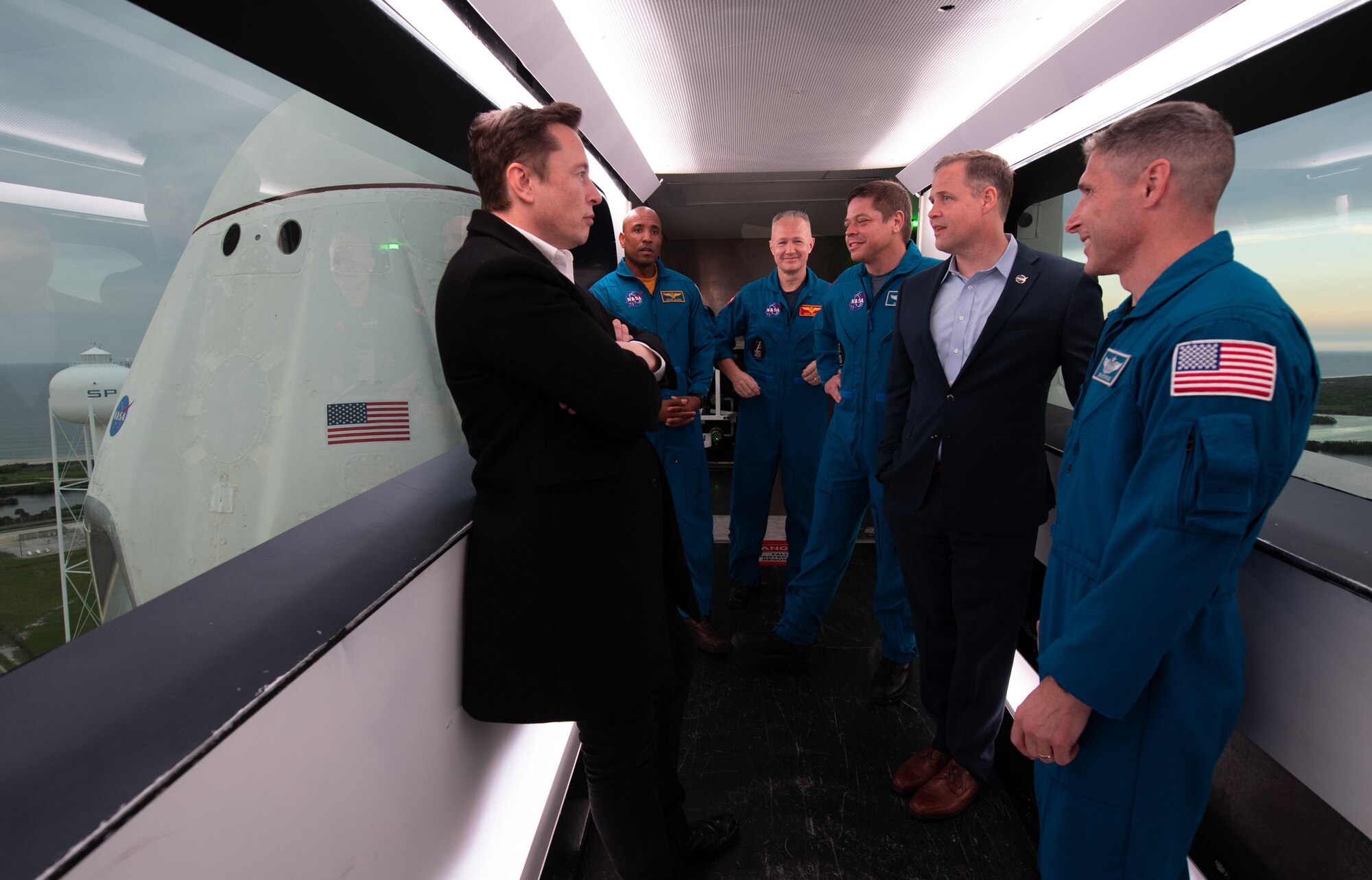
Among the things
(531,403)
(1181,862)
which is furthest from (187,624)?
(1181,862)

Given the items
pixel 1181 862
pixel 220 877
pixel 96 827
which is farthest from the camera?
pixel 1181 862

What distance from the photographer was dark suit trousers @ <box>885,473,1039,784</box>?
1615 mm

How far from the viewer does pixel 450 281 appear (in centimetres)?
101

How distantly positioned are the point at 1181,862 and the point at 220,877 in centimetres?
126

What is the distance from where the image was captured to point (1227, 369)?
2.70ft

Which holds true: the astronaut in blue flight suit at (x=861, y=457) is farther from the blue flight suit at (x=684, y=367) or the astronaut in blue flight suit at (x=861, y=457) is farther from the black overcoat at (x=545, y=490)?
the black overcoat at (x=545, y=490)

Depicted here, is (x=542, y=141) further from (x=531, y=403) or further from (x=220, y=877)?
(x=220, y=877)

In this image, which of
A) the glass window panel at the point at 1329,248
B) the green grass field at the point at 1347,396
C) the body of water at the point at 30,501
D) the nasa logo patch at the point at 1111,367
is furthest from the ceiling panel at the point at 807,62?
the body of water at the point at 30,501

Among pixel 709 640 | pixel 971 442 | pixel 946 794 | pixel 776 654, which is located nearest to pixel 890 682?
pixel 776 654

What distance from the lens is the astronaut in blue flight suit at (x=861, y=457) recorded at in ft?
7.35

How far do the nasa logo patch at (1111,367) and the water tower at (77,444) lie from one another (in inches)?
52.9

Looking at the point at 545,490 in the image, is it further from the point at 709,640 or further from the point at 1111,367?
the point at 709,640

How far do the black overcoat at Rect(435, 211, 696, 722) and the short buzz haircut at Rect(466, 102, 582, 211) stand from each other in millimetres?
116

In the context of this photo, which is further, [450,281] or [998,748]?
[998,748]
